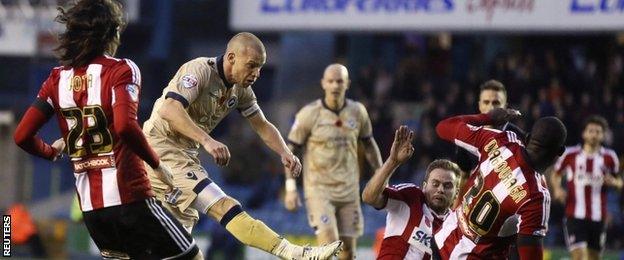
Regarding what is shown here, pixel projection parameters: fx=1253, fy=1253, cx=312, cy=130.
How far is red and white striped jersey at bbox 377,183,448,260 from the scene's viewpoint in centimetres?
911

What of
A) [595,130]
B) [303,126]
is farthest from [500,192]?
[595,130]

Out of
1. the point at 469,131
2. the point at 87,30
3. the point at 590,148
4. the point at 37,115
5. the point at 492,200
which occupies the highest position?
the point at 87,30

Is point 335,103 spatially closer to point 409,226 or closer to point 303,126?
point 303,126

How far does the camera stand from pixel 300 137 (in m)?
13.3

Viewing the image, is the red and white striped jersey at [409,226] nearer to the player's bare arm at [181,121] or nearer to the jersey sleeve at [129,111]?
the player's bare arm at [181,121]

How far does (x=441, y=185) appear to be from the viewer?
29.7 feet

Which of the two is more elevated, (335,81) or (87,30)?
(87,30)

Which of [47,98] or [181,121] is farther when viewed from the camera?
[181,121]

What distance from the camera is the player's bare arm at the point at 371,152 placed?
12.9m

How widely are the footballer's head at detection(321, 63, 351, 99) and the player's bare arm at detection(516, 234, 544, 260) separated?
5203 mm

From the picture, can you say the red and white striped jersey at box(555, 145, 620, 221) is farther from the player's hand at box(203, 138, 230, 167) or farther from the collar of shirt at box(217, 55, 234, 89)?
the player's hand at box(203, 138, 230, 167)

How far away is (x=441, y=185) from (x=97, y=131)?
287cm

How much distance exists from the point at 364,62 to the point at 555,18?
213 inches

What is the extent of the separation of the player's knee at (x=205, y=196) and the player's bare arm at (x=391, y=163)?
1.03 m
